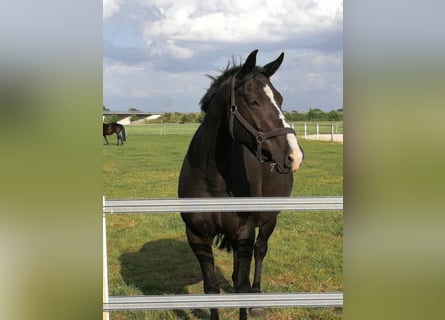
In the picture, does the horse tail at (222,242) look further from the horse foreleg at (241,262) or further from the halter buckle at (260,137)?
the halter buckle at (260,137)

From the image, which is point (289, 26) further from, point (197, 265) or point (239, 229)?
point (197, 265)

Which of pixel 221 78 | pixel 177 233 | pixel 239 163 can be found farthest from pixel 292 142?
pixel 177 233

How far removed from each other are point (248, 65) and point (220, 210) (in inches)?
25.7

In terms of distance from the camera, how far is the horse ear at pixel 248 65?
6.18 feet

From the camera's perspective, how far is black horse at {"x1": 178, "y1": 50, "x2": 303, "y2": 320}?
1.96 metres

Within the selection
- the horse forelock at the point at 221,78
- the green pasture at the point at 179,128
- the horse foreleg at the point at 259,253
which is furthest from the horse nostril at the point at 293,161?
the horse forelock at the point at 221,78

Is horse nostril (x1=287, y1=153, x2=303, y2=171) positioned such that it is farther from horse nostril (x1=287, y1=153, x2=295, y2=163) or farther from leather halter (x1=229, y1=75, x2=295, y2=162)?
leather halter (x1=229, y1=75, x2=295, y2=162)

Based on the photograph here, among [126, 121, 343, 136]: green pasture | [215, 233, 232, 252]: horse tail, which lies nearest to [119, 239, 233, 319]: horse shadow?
[215, 233, 232, 252]: horse tail
